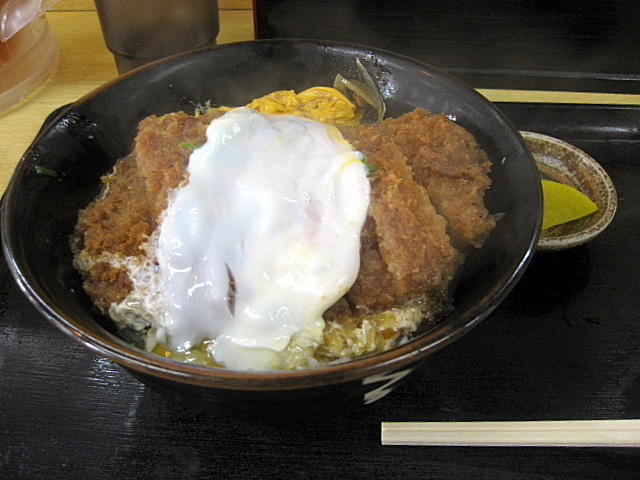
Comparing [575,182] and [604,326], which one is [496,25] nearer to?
[575,182]

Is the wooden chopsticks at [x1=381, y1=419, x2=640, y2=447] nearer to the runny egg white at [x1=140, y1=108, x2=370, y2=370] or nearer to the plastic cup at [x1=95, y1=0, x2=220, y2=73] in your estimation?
the runny egg white at [x1=140, y1=108, x2=370, y2=370]

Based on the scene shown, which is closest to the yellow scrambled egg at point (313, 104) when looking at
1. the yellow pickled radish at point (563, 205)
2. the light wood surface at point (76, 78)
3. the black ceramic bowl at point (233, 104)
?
the black ceramic bowl at point (233, 104)

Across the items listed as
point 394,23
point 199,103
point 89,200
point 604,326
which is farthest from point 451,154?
point 394,23

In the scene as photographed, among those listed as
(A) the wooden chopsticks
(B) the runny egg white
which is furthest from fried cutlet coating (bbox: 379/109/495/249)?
(A) the wooden chopsticks

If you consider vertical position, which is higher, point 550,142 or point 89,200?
point 89,200

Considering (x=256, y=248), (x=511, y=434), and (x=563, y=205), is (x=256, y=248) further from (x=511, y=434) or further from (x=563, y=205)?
(x=563, y=205)

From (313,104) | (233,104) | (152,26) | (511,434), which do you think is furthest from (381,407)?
(152,26)
